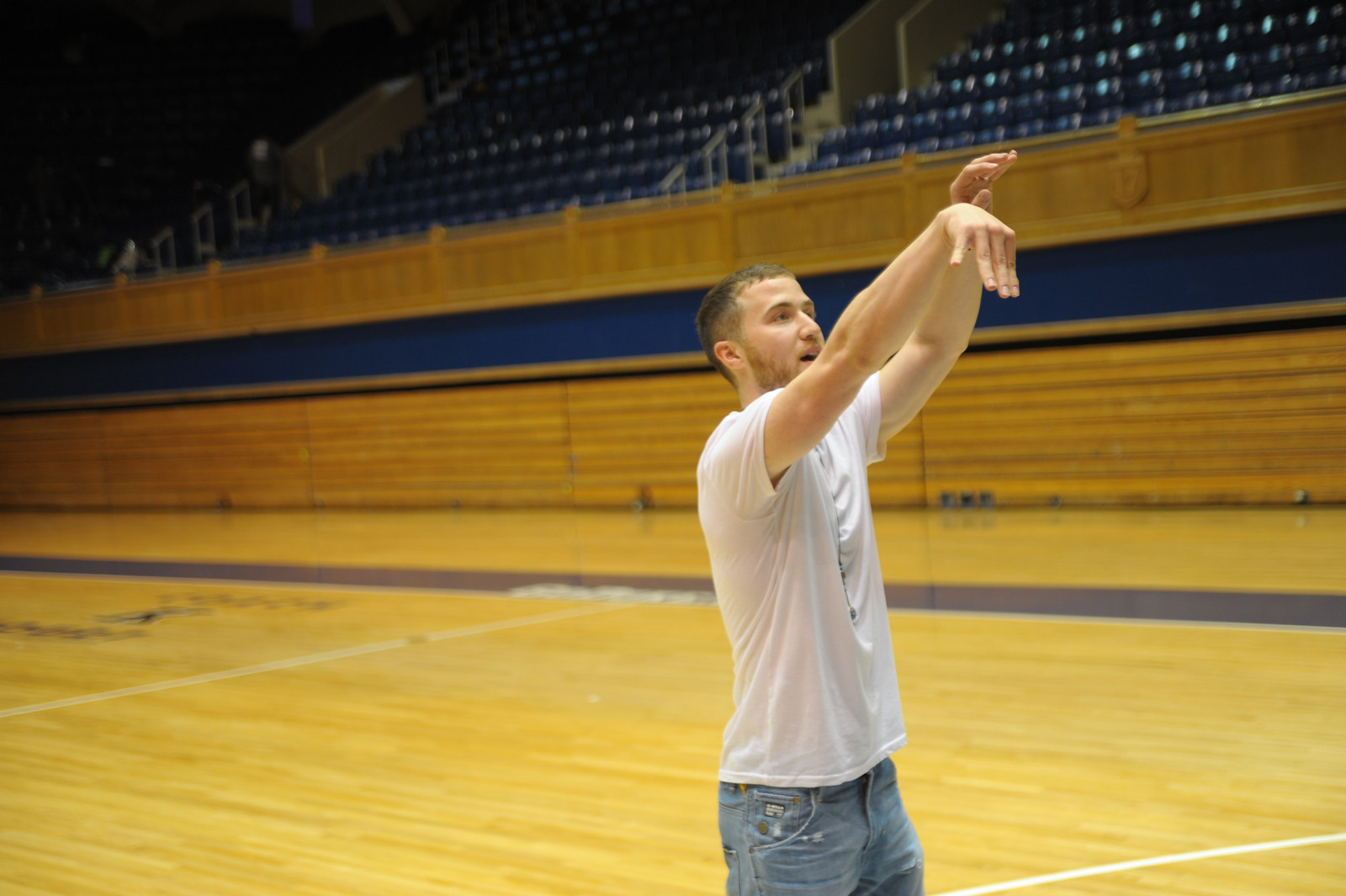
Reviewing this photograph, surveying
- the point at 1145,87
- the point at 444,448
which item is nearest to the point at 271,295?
the point at 444,448

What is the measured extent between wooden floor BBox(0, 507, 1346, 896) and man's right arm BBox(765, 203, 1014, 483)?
6.07ft

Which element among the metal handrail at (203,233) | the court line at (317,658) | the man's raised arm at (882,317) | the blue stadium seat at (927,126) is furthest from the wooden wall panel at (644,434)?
the man's raised arm at (882,317)

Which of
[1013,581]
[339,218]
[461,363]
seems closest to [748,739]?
[1013,581]

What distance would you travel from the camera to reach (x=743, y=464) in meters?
1.53

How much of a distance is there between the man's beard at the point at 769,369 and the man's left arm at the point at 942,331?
0.54ft

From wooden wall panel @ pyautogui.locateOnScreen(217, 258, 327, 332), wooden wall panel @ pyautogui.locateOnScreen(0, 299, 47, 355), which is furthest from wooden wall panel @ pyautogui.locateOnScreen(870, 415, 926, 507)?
wooden wall panel @ pyautogui.locateOnScreen(0, 299, 47, 355)

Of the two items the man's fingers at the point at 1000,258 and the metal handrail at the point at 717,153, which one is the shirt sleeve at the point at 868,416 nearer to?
the man's fingers at the point at 1000,258

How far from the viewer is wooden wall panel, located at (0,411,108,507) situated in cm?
1527

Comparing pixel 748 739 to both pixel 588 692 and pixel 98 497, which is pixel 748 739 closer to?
pixel 588 692

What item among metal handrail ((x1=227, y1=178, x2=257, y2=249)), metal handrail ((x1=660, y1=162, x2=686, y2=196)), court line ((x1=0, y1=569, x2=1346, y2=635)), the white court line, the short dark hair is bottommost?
court line ((x1=0, y1=569, x2=1346, y2=635))

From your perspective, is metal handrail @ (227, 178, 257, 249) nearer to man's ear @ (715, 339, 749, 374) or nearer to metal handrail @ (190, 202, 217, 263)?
metal handrail @ (190, 202, 217, 263)

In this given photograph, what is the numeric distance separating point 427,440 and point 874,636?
11.4m

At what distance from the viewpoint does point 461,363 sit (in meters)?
12.3

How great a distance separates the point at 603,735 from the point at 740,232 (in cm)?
668
